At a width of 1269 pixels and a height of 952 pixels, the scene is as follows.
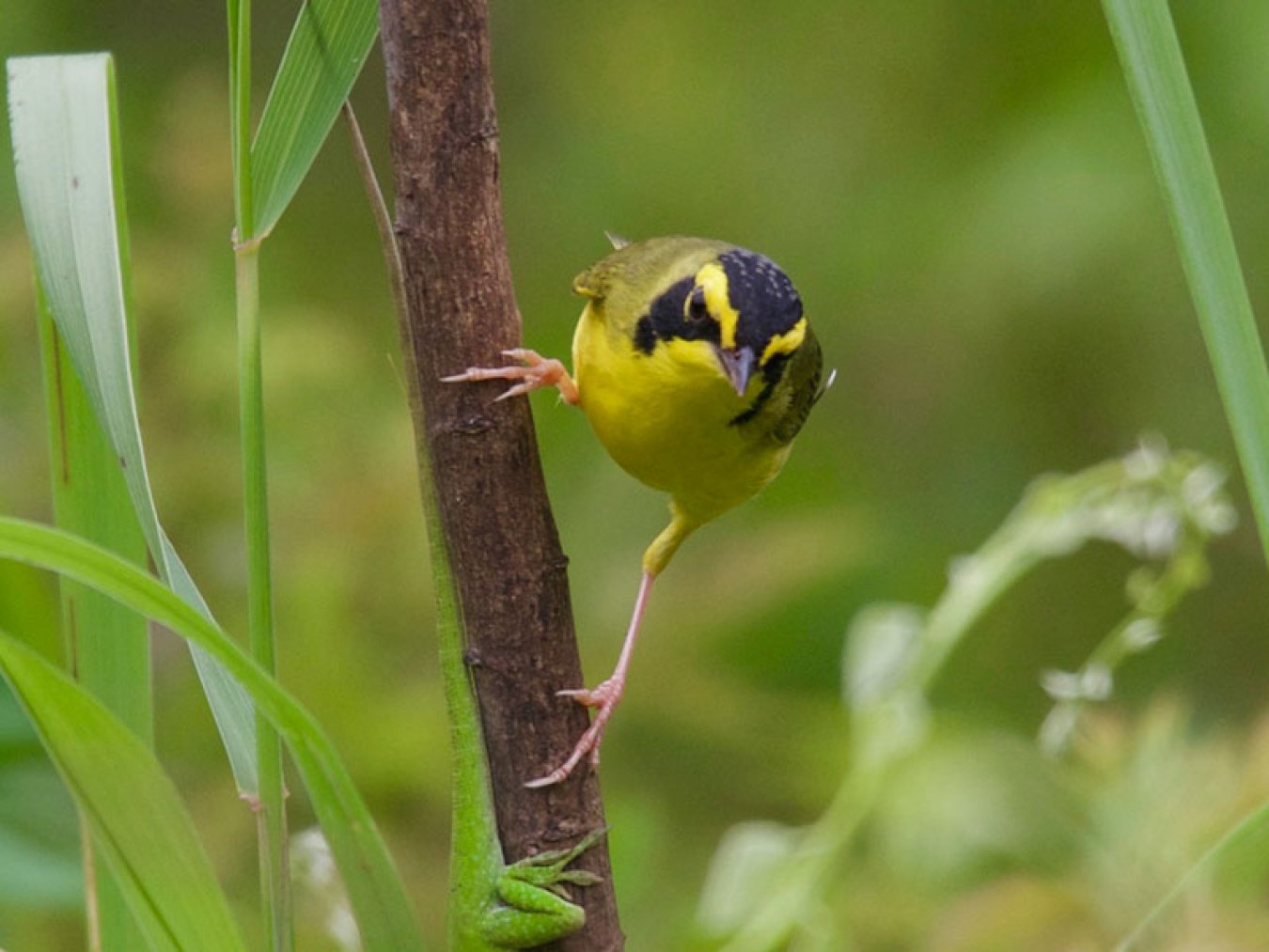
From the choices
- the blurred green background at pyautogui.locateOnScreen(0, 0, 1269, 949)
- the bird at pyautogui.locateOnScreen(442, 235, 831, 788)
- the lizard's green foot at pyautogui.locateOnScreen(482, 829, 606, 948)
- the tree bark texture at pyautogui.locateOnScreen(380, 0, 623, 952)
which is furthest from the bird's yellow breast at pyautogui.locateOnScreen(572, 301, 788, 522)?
the lizard's green foot at pyautogui.locateOnScreen(482, 829, 606, 948)

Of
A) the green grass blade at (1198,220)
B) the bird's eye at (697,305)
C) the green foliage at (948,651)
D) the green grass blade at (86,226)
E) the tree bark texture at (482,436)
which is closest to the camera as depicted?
the green grass blade at (1198,220)

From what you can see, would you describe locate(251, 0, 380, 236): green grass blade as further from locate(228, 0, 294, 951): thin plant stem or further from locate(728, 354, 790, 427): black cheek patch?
locate(728, 354, 790, 427): black cheek patch

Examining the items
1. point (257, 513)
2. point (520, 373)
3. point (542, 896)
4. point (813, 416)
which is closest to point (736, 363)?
point (520, 373)

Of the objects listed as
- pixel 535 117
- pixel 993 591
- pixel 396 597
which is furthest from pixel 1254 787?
pixel 535 117

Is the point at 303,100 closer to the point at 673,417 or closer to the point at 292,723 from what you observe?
the point at 292,723

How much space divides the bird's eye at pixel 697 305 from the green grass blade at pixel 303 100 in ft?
2.73

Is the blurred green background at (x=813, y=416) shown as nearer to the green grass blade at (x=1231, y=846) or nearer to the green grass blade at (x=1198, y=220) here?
the green grass blade at (x=1231, y=846)

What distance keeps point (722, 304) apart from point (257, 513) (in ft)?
3.08

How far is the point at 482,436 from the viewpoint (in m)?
1.82

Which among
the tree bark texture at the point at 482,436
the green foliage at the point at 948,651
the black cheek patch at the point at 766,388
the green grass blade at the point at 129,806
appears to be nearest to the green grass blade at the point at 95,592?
the green grass blade at the point at 129,806

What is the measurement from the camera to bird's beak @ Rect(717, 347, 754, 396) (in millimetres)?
2205

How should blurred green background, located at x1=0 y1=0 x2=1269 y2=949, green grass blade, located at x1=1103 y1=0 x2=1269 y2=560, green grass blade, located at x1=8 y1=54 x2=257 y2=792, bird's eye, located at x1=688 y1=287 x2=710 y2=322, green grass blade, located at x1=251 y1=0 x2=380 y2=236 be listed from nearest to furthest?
green grass blade, located at x1=1103 y1=0 x2=1269 y2=560 → green grass blade, located at x1=8 y1=54 x2=257 y2=792 → green grass blade, located at x1=251 y1=0 x2=380 y2=236 → bird's eye, located at x1=688 y1=287 x2=710 y2=322 → blurred green background, located at x1=0 y1=0 x2=1269 y2=949

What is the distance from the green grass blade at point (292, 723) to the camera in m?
1.27

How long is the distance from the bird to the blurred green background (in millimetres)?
572
